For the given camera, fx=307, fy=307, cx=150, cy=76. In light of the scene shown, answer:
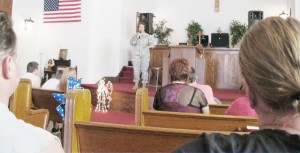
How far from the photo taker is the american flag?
8.47 m

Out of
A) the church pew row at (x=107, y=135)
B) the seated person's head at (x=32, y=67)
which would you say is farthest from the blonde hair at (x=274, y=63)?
the seated person's head at (x=32, y=67)

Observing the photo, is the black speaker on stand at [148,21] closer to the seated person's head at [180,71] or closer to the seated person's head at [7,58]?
the seated person's head at [180,71]

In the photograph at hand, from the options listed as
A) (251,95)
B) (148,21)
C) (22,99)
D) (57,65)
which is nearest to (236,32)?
(148,21)

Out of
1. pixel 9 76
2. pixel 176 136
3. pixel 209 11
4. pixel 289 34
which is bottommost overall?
pixel 176 136

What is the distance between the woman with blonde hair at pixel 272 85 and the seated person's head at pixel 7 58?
1.64ft

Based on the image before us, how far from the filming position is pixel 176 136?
1.20 meters

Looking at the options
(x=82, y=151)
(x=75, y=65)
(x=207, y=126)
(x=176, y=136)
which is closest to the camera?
(x=176, y=136)

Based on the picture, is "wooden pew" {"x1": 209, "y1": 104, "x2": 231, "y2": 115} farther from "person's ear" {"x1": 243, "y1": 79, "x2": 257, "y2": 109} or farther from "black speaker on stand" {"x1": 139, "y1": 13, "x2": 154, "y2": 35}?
"black speaker on stand" {"x1": 139, "y1": 13, "x2": 154, "y2": 35}

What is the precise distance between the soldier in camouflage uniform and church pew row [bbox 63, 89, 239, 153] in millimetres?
5287

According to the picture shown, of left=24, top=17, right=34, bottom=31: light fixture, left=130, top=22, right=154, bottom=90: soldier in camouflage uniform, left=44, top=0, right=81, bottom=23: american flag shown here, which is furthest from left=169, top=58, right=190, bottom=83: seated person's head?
left=24, top=17, right=34, bottom=31: light fixture

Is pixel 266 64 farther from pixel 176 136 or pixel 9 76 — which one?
pixel 9 76

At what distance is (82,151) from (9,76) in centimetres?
65

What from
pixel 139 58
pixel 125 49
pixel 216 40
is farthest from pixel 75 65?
pixel 216 40

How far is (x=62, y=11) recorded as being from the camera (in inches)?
341
